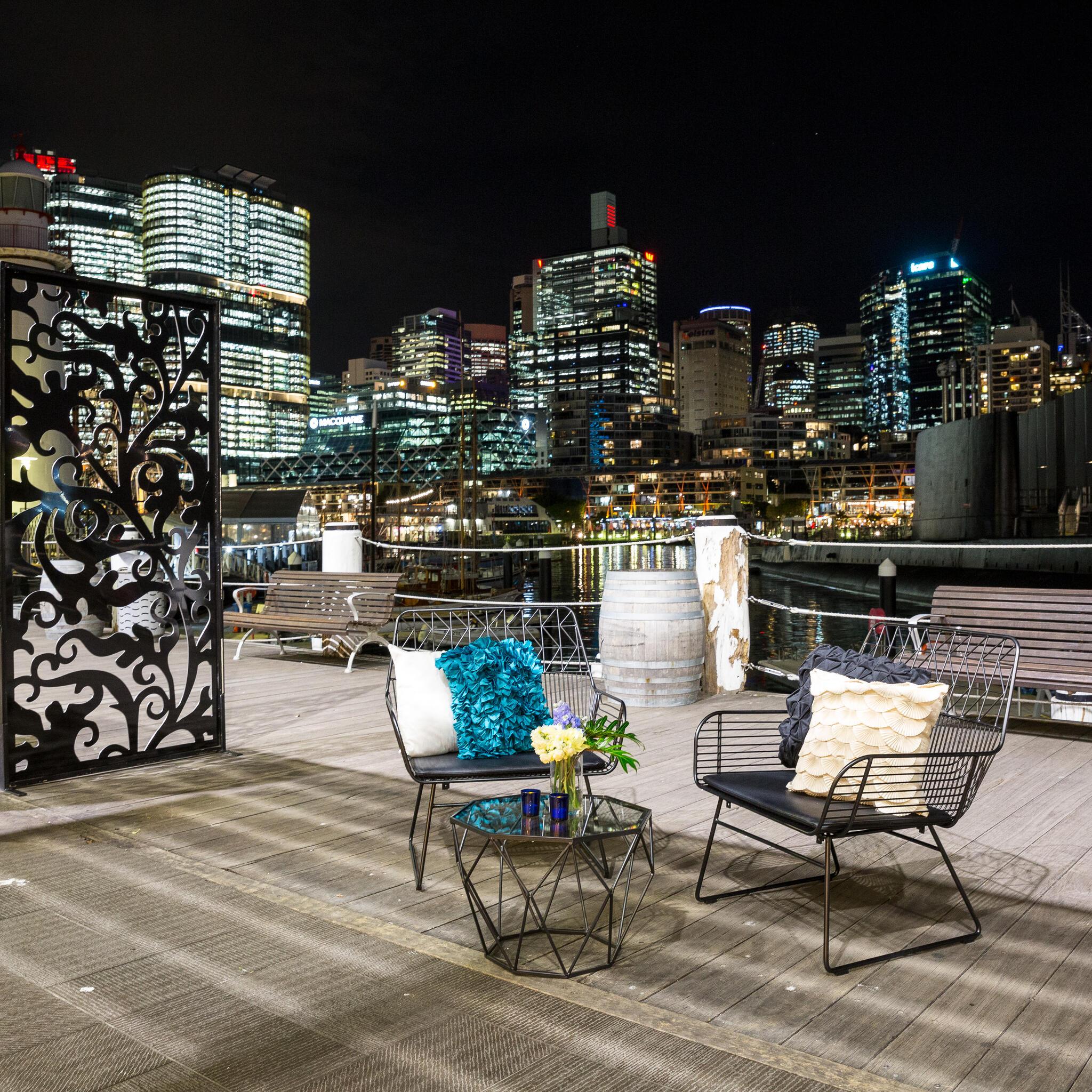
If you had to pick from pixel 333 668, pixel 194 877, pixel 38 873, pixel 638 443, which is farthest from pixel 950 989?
pixel 638 443

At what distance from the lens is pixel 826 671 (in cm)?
359

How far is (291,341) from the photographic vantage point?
132125 millimetres

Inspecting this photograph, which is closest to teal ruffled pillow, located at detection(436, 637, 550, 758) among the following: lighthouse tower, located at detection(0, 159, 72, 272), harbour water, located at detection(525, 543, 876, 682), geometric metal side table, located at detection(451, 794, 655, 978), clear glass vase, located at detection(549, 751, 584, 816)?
geometric metal side table, located at detection(451, 794, 655, 978)

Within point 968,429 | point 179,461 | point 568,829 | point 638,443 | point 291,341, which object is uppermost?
point 291,341

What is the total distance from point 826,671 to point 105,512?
394 centimetres

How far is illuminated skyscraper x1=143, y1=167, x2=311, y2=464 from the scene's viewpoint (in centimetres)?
12069

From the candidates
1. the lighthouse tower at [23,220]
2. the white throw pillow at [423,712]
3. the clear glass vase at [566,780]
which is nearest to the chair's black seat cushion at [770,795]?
the clear glass vase at [566,780]

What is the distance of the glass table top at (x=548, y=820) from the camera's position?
2803mm

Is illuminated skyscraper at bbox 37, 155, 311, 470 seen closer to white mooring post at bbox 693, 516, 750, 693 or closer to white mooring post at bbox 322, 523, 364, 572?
white mooring post at bbox 322, 523, 364, 572

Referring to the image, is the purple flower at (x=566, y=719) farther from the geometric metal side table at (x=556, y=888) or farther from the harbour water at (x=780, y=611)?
the harbour water at (x=780, y=611)

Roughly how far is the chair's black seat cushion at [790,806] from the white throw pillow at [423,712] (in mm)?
1065

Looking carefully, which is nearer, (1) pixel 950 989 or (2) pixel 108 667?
(1) pixel 950 989

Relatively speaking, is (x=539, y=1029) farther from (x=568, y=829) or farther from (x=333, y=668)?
(x=333, y=668)

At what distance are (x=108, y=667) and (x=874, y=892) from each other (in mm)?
7127
